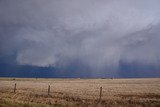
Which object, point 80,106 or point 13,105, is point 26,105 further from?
point 80,106

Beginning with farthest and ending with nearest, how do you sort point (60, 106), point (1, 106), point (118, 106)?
point (118, 106) → point (60, 106) → point (1, 106)

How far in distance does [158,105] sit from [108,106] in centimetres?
478

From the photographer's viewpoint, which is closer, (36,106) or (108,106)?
(36,106)

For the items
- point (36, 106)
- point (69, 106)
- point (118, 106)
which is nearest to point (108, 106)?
point (118, 106)

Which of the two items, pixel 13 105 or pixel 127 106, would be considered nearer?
pixel 13 105

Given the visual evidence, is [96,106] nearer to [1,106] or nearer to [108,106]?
[108,106]

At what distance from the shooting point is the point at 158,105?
27.6 m

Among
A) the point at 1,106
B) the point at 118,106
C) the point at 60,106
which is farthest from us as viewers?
the point at 118,106

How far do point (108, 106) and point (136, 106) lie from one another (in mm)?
2586

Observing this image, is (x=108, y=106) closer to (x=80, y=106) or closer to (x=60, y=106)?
(x=80, y=106)

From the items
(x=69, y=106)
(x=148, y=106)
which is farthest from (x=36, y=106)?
(x=148, y=106)

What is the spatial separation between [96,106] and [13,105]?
23.2ft

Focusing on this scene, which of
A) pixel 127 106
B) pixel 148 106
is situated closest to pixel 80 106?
pixel 127 106

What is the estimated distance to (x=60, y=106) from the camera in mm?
24109
